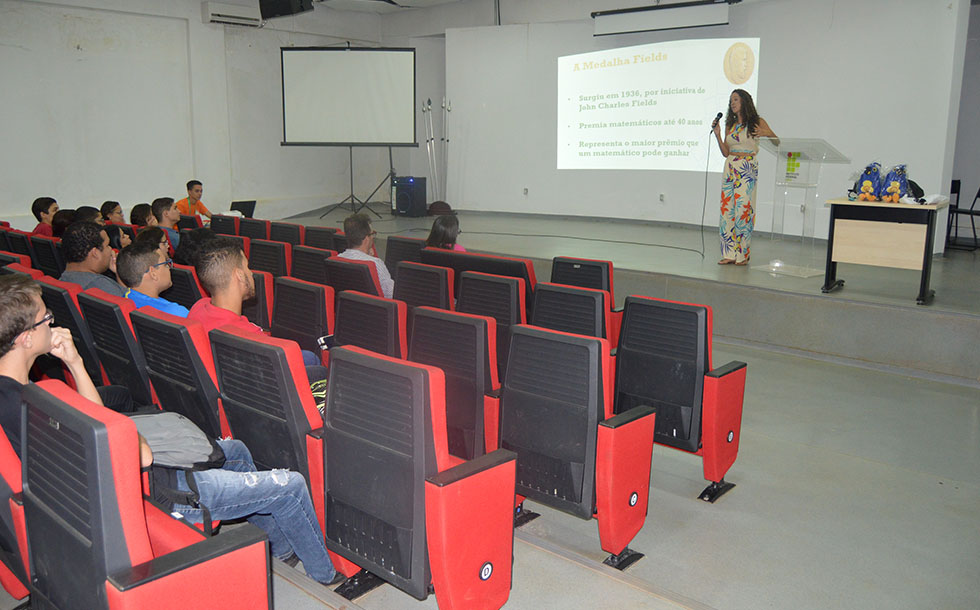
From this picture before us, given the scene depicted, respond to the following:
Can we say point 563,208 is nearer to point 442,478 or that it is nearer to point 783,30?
point 783,30

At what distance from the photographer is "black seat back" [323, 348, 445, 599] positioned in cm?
190

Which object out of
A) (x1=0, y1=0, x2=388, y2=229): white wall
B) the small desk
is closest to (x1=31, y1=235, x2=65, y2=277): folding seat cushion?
(x1=0, y1=0, x2=388, y2=229): white wall

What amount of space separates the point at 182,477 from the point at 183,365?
479 millimetres

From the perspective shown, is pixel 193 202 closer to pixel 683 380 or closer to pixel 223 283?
pixel 223 283

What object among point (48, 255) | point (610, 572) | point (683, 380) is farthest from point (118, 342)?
point (48, 255)

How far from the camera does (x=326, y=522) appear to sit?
222 centimetres

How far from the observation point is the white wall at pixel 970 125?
29.8 feet

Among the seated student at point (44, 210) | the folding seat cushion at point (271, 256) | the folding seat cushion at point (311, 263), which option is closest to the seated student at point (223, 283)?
the folding seat cushion at point (311, 263)

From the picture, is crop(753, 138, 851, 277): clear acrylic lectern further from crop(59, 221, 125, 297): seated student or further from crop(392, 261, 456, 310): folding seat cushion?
crop(59, 221, 125, 297): seated student

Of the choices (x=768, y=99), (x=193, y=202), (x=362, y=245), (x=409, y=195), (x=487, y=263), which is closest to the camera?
(x=487, y=263)

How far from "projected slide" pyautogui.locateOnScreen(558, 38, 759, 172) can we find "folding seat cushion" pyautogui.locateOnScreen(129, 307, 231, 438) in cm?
830

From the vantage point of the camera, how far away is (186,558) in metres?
1.52

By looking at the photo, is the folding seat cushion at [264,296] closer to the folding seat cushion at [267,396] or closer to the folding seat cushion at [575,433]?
the folding seat cushion at [267,396]

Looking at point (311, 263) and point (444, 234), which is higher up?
point (444, 234)
